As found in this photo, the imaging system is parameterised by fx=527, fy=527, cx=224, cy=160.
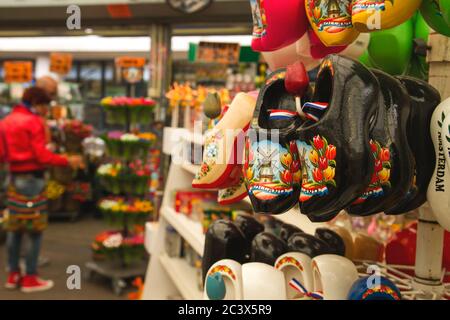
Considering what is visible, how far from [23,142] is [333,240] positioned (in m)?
2.86

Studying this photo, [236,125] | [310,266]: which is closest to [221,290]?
[310,266]

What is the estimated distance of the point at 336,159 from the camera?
2.39ft

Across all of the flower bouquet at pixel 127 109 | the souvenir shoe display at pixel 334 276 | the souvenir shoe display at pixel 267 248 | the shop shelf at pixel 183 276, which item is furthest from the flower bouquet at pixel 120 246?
the souvenir shoe display at pixel 334 276

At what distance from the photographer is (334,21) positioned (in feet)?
2.83

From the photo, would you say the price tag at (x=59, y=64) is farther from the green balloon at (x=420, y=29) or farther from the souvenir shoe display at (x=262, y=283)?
the souvenir shoe display at (x=262, y=283)

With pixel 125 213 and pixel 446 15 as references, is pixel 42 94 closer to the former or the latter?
pixel 125 213

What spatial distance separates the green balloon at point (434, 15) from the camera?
79 centimetres

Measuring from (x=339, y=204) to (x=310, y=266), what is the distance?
27 centimetres

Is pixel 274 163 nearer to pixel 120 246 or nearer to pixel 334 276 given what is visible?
pixel 334 276

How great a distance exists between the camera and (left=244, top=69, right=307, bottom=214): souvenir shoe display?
81 centimetres

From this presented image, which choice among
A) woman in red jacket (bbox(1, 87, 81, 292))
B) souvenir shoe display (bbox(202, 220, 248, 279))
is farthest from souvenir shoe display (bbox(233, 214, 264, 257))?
woman in red jacket (bbox(1, 87, 81, 292))

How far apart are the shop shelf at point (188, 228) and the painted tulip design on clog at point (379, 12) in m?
1.41

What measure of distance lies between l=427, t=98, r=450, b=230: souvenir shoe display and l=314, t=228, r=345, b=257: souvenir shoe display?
30 centimetres

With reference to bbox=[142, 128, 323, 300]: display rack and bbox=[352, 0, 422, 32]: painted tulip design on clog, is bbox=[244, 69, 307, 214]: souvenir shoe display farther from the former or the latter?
bbox=[142, 128, 323, 300]: display rack
